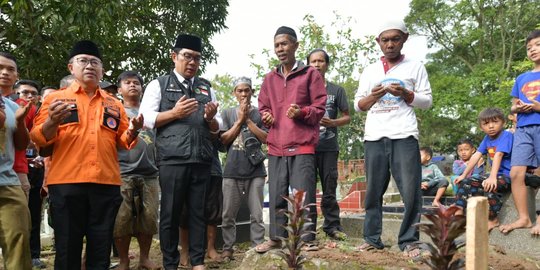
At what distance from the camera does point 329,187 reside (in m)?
5.66

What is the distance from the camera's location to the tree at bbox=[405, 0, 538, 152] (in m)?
26.8

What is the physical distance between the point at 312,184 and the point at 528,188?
2156 millimetres

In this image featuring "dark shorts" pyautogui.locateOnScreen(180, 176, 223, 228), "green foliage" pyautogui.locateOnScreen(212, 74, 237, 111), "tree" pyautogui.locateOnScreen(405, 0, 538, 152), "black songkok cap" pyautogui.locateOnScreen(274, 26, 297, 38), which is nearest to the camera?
"black songkok cap" pyautogui.locateOnScreen(274, 26, 297, 38)

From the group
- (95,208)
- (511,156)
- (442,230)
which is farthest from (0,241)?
(511,156)

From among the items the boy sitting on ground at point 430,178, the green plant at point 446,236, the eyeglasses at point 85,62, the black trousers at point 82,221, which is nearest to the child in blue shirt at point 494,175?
the boy sitting on ground at point 430,178

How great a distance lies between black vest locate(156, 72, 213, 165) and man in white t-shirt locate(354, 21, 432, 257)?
145 cm

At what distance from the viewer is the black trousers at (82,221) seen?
3.99 meters

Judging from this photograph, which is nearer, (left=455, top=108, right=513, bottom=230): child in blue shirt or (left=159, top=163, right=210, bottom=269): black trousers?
(left=159, top=163, right=210, bottom=269): black trousers

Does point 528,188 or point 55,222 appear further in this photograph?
point 528,188

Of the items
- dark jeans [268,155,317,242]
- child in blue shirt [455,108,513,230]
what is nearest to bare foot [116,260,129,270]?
dark jeans [268,155,317,242]

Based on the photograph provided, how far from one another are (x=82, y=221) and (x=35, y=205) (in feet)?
6.36

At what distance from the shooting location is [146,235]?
5352 mm

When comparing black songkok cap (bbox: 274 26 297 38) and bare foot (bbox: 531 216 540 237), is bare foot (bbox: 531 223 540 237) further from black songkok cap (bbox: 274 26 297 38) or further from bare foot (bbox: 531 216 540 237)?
black songkok cap (bbox: 274 26 297 38)

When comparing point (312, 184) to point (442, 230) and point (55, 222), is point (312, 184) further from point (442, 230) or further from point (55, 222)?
point (442, 230)
